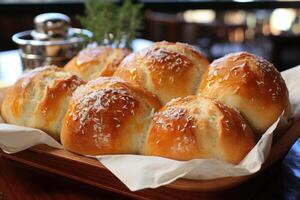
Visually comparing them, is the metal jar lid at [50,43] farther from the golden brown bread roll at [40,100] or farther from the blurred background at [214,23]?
the blurred background at [214,23]

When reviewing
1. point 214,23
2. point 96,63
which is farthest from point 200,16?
point 96,63

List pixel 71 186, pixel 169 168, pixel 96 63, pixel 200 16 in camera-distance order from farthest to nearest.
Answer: pixel 200 16
pixel 96 63
pixel 71 186
pixel 169 168

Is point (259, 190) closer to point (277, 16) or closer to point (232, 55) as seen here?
point (232, 55)

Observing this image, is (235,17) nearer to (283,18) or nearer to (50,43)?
(283,18)

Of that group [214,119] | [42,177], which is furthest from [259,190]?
[42,177]

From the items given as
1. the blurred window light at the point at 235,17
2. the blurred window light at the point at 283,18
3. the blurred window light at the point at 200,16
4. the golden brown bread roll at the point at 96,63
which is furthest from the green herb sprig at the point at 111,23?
the blurred window light at the point at 283,18

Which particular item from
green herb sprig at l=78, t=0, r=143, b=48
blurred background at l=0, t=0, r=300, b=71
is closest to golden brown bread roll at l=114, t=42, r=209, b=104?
green herb sprig at l=78, t=0, r=143, b=48
